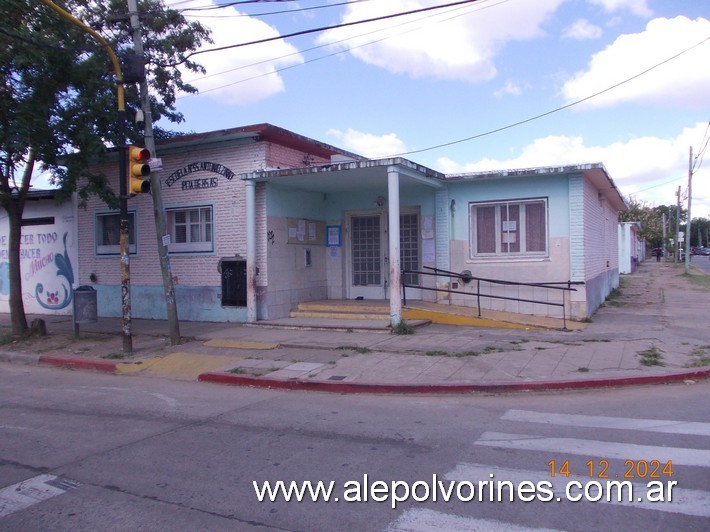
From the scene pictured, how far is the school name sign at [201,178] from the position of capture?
1490 cm

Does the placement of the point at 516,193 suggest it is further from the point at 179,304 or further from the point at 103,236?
the point at 103,236

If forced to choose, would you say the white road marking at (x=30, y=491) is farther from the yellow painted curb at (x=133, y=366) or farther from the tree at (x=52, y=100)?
the tree at (x=52, y=100)

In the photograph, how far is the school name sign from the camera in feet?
48.9

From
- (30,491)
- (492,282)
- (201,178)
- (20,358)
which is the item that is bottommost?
(20,358)

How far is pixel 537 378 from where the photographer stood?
8531mm

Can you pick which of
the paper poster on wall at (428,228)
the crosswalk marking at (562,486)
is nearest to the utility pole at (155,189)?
the paper poster on wall at (428,228)

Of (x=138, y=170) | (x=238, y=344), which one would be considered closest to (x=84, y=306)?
(x=238, y=344)

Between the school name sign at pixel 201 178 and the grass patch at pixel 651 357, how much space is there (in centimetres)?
989

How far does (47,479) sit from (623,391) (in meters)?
6.97

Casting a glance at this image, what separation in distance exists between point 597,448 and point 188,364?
7.33 m

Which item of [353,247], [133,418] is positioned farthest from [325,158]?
[133,418]

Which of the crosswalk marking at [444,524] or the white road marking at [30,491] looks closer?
the crosswalk marking at [444,524]

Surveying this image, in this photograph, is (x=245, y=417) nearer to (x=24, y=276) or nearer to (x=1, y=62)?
(x=1, y=62)

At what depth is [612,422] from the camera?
6.53 meters
